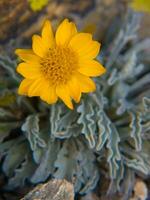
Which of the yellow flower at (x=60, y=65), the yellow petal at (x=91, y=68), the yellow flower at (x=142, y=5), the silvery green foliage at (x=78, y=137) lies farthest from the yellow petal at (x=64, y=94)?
the yellow flower at (x=142, y=5)

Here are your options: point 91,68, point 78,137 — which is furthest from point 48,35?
point 78,137

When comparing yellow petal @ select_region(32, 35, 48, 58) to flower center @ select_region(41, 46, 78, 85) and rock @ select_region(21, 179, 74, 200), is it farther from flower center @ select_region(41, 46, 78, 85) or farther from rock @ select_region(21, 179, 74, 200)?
rock @ select_region(21, 179, 74, 200)

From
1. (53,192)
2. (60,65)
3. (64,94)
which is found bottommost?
(53,192)

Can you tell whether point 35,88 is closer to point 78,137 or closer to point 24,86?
point 24,86

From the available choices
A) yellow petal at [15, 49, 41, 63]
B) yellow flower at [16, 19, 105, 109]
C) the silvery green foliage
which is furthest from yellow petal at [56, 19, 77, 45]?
the silvery green foliage

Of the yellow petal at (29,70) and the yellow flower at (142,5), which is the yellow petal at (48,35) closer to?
the yellow petal at (29,70)

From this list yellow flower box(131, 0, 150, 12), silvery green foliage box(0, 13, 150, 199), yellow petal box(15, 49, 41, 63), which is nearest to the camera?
yellow petal box(15, 49, 41, 63)

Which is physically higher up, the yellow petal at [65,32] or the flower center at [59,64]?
the yellow petal at [65,32]

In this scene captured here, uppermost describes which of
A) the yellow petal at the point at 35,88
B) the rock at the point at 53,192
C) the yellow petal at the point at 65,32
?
the yellow petal at the point at 65,32
